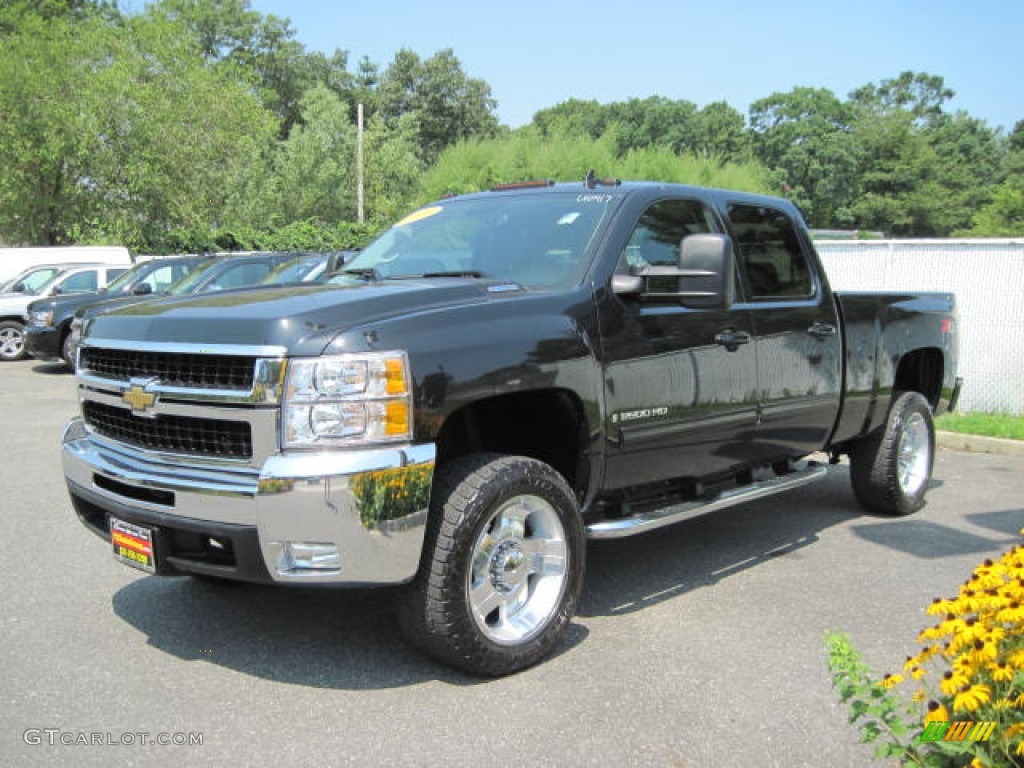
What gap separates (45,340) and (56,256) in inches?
276

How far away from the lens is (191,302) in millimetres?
3984

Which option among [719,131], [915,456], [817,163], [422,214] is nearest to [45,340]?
[422,214]

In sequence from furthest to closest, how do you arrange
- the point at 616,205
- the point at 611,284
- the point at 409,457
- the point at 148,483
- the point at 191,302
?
the point at 616,205 < the point at 611,284 < the point at 191,302 < the point at 148,483 < the point at 409,457

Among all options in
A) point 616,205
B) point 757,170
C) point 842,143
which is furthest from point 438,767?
point 842,143

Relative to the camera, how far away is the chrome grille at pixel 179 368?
3449mm


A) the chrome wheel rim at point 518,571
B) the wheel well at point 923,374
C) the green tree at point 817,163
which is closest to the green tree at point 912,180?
the green tree at point 817,163

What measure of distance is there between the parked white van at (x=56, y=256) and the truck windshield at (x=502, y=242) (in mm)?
16660

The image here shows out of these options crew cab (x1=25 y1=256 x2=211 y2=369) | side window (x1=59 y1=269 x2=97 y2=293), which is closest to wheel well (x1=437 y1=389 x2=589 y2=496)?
crew cab (x1=25 y1=256 x2=211 y2=369)

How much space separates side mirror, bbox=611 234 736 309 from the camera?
4.24m

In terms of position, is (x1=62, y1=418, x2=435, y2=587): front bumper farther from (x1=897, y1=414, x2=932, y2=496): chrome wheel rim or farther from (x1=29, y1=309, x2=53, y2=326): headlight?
(x1=29, y1=309, x2=53, y2=326): headlight

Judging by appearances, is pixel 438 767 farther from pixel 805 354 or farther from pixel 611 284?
pixel 805 354

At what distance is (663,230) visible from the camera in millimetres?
4832

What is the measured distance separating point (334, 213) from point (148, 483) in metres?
38.7

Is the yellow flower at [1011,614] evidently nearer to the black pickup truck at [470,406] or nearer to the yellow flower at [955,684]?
the yellow flower at [955,684]
